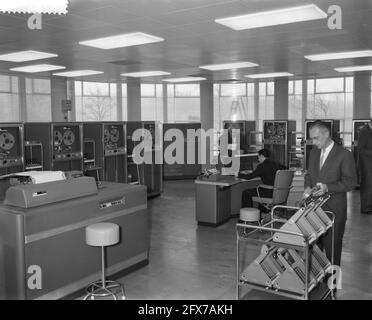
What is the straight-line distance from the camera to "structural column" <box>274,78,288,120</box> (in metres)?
13.6

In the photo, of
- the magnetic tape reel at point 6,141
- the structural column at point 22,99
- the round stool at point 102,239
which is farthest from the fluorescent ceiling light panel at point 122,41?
the structural column at point 22,99

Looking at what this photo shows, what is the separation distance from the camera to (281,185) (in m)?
6.42

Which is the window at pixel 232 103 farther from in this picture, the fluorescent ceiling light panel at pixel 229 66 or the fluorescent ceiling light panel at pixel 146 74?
the fluorescent ceiling light panel at pixel 229 66

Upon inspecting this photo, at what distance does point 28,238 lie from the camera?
360 cm

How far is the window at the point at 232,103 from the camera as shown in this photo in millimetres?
15586

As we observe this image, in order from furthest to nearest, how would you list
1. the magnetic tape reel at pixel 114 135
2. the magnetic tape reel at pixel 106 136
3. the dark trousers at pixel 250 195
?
the magnetic tape reel at pixel 114 135
the magnetic tape reel at pixel 106 136
the dark trousers at pixel 250 195

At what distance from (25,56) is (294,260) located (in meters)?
6.96

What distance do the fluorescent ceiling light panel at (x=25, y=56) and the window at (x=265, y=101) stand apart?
8.73 meters

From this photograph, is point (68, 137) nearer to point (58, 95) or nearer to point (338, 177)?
point (58, 95)

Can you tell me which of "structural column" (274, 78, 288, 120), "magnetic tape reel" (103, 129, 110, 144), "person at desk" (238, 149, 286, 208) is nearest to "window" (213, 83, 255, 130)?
"structural column" (274, 78, 288, 120)

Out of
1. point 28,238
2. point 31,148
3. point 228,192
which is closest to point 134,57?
point 31,148

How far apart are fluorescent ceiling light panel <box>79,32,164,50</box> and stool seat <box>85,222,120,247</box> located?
3407 mm

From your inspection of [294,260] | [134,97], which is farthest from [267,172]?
[134,97]

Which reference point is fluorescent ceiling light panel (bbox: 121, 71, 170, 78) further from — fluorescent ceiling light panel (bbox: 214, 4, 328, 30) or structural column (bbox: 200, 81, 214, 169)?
fluorescent ceiling light panel (bbox: 214, 4, 328, 30)
